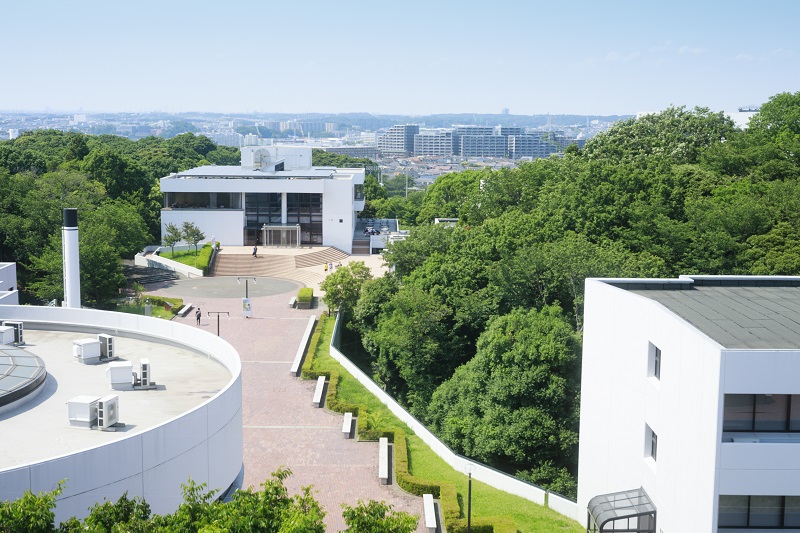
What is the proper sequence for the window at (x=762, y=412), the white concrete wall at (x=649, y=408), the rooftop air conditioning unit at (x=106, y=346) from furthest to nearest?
1. the rooftop air conditioning unit at (x=106, y=346)
2. the window at (x=762, y=412)
3. the white concrete wall at (x=649, y=408)

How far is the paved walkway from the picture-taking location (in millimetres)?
30125

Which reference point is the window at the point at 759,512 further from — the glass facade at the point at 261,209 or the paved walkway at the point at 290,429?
the glass facade at the point at 261,209

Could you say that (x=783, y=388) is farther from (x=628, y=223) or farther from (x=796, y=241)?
(x=628, y=223)

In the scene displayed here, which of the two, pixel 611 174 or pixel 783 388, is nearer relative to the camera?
pixel 783 388

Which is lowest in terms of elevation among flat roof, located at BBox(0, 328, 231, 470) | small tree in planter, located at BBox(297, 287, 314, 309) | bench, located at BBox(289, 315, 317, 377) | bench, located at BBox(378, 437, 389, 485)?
bench, located at BBox(378, 437, 389, 485)

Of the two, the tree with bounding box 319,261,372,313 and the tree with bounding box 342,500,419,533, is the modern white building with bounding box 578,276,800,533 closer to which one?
the tree with bounding box 342,500,419,533

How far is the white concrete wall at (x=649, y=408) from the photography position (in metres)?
21.3

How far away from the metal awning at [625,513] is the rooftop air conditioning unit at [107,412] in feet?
42.9

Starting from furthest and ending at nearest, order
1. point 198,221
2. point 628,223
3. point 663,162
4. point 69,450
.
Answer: point 198,221 → point 663,162 → point 628,223 → point 69,450

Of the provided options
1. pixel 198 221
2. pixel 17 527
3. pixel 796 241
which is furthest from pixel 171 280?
pixel 17 527

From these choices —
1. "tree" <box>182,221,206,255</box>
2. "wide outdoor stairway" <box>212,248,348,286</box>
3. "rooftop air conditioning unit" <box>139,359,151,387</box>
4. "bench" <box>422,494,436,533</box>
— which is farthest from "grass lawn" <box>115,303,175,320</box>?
"rooftop air conditioning unit" <box>139,359,151,387</box>

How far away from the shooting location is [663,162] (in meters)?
56.2

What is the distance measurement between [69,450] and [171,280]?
46.4m

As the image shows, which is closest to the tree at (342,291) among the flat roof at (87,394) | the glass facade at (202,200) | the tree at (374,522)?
the glass facade at (202,200)
